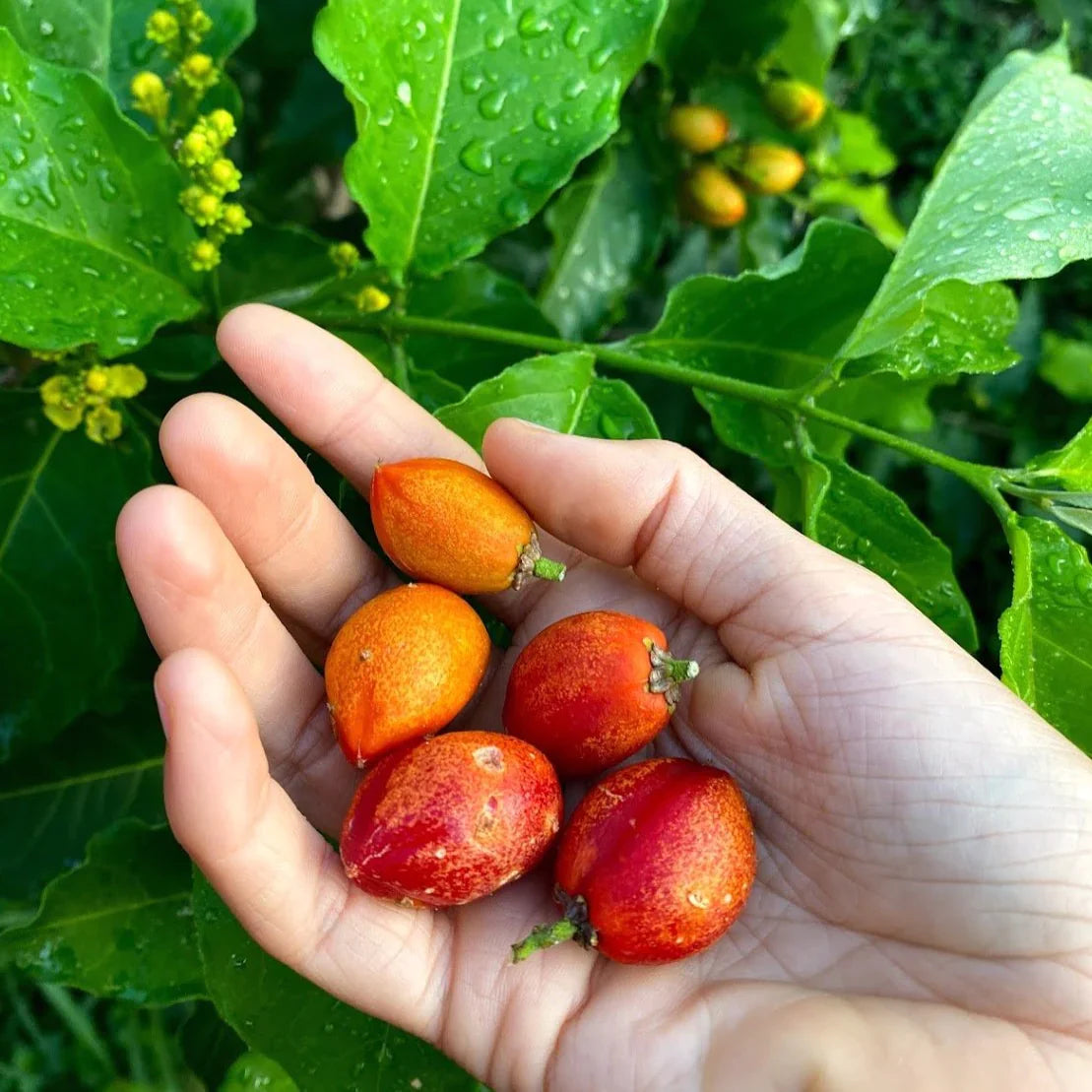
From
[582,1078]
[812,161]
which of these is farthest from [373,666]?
[812,161]

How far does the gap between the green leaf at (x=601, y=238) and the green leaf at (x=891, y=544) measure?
1.92 ft

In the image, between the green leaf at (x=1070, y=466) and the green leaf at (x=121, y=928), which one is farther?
the green leaf at (x=121, y=928)

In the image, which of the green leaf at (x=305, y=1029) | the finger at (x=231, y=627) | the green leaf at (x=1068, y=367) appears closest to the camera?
the finger at (x=231, y=627)

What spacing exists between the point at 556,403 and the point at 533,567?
24cm

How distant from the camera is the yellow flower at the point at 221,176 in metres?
1.38

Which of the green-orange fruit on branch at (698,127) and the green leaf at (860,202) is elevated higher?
the green-orange fruit on branch at (698,127)

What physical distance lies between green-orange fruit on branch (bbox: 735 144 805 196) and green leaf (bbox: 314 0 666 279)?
0.58 m

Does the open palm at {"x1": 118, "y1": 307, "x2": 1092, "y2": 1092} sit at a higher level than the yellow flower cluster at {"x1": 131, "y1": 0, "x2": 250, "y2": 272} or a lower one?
lower

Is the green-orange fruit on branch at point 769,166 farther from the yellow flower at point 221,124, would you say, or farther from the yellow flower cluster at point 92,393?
the yellow flower cluster at point 92,393

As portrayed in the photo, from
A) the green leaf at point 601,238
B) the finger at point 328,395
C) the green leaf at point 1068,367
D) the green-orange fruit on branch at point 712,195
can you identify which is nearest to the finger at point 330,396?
the finger at point 328,395

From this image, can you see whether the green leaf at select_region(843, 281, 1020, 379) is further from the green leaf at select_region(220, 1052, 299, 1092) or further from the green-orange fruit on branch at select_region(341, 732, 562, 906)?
the green leaf at select_region(220, 1052, 299, 1092)

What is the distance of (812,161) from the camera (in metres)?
2.23

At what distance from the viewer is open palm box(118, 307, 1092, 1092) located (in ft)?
3.78

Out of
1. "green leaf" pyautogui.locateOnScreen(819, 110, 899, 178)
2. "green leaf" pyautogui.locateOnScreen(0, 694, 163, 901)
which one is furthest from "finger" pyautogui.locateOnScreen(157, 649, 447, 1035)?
"green leaf" pyautogui.locateOnScreen(819, 110, 899, 178)
